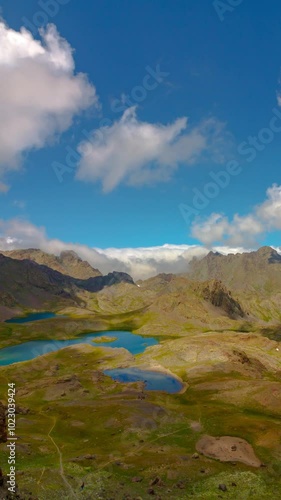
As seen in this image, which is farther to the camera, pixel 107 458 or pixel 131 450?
pixel 131 450

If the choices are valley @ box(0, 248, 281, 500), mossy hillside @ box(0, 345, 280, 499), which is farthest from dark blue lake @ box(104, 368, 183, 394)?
mossy hillside @ box(0, 345, 280, 499)

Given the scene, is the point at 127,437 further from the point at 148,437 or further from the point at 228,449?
the point at 228,449

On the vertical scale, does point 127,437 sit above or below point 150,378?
above

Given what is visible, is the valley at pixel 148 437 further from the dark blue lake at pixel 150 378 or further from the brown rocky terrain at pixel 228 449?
the dark blue lake at pixel 150 378

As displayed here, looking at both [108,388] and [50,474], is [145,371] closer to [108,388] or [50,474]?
[108,388]

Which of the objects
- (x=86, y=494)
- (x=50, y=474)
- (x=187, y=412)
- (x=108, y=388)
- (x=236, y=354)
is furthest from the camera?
(x=236, y=354)

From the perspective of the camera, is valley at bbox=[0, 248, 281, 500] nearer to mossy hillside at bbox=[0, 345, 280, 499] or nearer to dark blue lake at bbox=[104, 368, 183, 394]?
mossy hillside at bbox=[0, 345, 280, 499]

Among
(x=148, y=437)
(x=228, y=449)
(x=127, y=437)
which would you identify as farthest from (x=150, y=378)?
(x=228, y=449)

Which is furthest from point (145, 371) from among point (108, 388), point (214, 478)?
point (214, 478)
